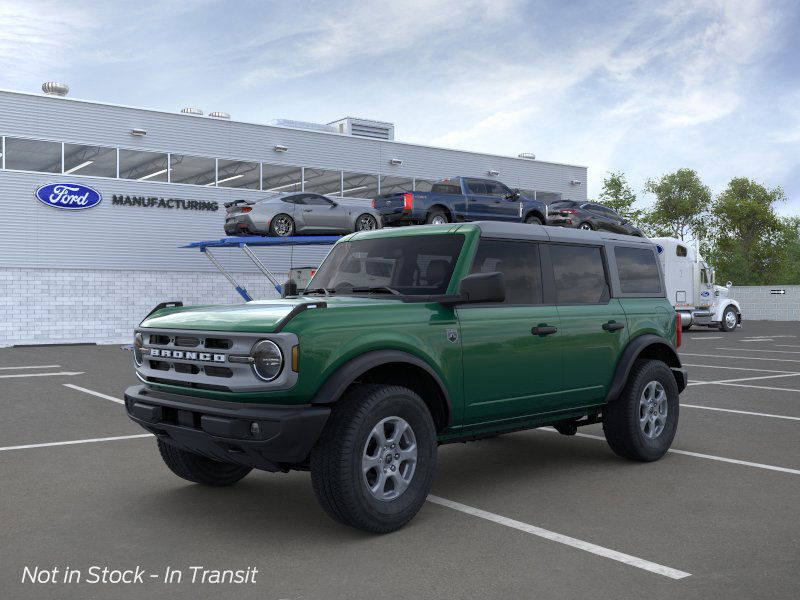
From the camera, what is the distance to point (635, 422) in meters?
6.77

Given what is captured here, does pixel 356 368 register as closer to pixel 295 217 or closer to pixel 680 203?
pixel 295 217

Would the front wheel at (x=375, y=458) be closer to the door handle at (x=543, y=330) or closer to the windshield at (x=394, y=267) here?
the windshield at (x=394, y=267)

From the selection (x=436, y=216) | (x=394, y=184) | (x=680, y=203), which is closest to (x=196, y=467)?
(x=436, y=216)

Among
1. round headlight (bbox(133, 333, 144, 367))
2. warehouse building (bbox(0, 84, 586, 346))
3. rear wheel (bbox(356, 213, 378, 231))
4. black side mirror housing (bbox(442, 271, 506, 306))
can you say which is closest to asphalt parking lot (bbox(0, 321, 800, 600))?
round headlight (bbox(133, 333, 144, 367))

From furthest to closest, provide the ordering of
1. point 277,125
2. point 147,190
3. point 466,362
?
point 277,125
point 147,190
point 466,362

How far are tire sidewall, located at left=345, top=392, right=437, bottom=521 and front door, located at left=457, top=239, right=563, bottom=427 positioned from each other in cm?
50

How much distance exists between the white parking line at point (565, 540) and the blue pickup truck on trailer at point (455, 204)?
1494 centimetres

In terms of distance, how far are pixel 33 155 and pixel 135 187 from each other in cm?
345

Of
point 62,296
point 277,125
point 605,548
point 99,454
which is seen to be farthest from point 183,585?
point 277,125

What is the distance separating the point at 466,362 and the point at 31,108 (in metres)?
25.5

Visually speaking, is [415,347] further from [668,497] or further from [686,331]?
[686,331]

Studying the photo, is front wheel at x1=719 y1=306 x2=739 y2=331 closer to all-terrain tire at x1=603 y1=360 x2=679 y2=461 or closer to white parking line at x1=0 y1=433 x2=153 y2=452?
all-terrain tire at x1=603 y1=360 x2=679 y2=461

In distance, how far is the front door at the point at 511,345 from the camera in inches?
220

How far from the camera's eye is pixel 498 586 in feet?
13.2
